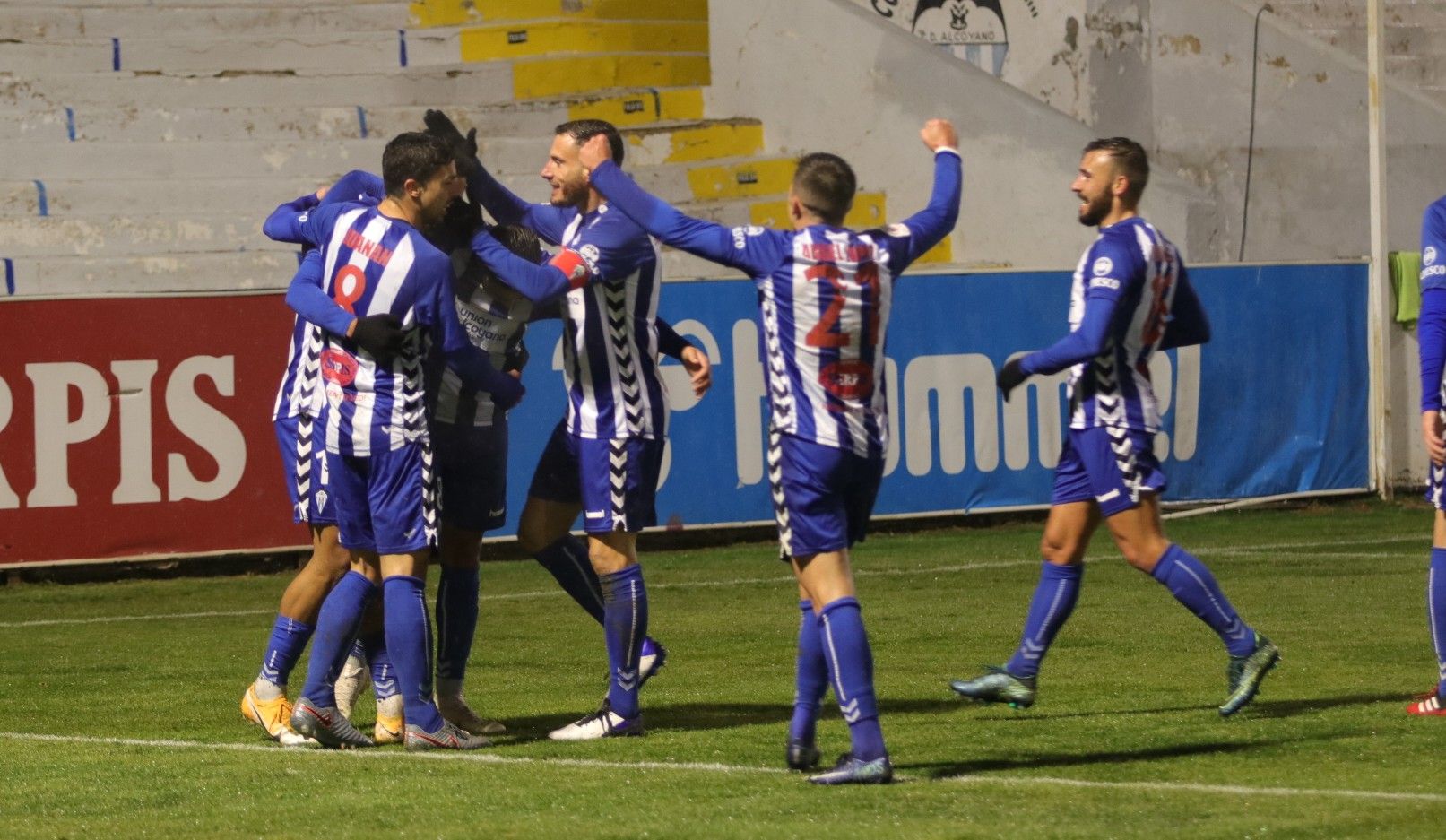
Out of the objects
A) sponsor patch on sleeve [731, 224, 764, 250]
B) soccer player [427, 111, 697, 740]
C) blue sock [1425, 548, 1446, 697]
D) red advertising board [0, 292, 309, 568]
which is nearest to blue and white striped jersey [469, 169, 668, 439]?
soccer player [427, 111, 697, 740]

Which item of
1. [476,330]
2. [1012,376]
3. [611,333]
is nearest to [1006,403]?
[476,330]

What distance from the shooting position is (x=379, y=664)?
24.3 feet

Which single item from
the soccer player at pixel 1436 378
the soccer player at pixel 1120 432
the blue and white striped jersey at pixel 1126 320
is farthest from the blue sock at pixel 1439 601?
the blue and white striped jersey at pixel 1126 320

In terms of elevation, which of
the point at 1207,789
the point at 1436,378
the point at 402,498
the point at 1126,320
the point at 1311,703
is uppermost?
the point at 1126,320

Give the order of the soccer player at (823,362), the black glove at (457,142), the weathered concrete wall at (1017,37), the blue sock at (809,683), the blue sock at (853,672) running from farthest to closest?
the weathered concrete wall at (1017,37) → the black glove at (457,142) → the blue sock at (809,683) → the soccer player at (823,362) → the blue sock at (853,672)

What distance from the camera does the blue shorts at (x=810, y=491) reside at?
603cm

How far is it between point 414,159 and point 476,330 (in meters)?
0.84

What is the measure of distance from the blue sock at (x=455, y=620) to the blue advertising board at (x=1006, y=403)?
658 cm

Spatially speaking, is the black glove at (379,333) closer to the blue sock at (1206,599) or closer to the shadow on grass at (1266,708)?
the shadow on grass at (1266,708)

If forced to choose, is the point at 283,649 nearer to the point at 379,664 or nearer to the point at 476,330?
the point at 379,664

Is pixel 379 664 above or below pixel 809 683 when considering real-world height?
below

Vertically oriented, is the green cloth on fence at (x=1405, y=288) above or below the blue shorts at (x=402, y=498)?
above

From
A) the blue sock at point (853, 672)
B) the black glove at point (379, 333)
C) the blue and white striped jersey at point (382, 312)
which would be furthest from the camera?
the blue and white striped jersey at point (382, 312)

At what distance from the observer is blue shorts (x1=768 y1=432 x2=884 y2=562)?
603cm
